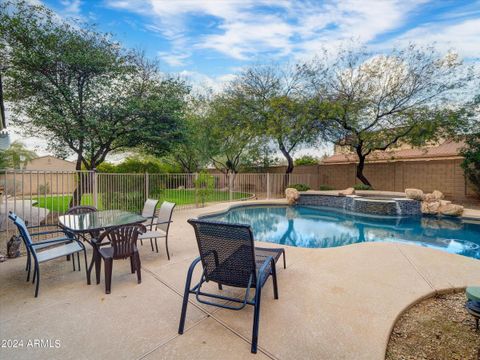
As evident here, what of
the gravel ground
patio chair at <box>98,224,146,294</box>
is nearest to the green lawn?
patio chair at <box>98,224,146,294</box>

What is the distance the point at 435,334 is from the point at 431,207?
938cm

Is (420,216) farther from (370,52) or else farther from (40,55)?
(40,55)

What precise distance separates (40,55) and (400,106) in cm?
1472

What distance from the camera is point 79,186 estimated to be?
20.7 ft

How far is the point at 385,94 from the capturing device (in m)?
11.8

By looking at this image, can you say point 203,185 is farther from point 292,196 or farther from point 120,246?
point 120,246

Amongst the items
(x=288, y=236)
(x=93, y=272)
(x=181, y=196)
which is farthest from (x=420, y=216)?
(x=93, y=272)

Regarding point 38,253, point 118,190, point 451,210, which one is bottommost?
point 451,210

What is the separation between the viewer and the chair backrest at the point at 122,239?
292 centimetres

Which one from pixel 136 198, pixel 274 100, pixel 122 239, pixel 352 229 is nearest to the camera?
pixel 122 239

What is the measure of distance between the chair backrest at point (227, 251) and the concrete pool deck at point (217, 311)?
433 mm

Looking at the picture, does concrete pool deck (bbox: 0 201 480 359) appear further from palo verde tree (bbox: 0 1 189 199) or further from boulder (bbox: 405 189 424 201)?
boulder (bbox: 405 189 424 201)

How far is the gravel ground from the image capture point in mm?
1918

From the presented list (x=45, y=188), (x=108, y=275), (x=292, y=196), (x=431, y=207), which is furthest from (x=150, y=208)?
(x=431, y=207)
